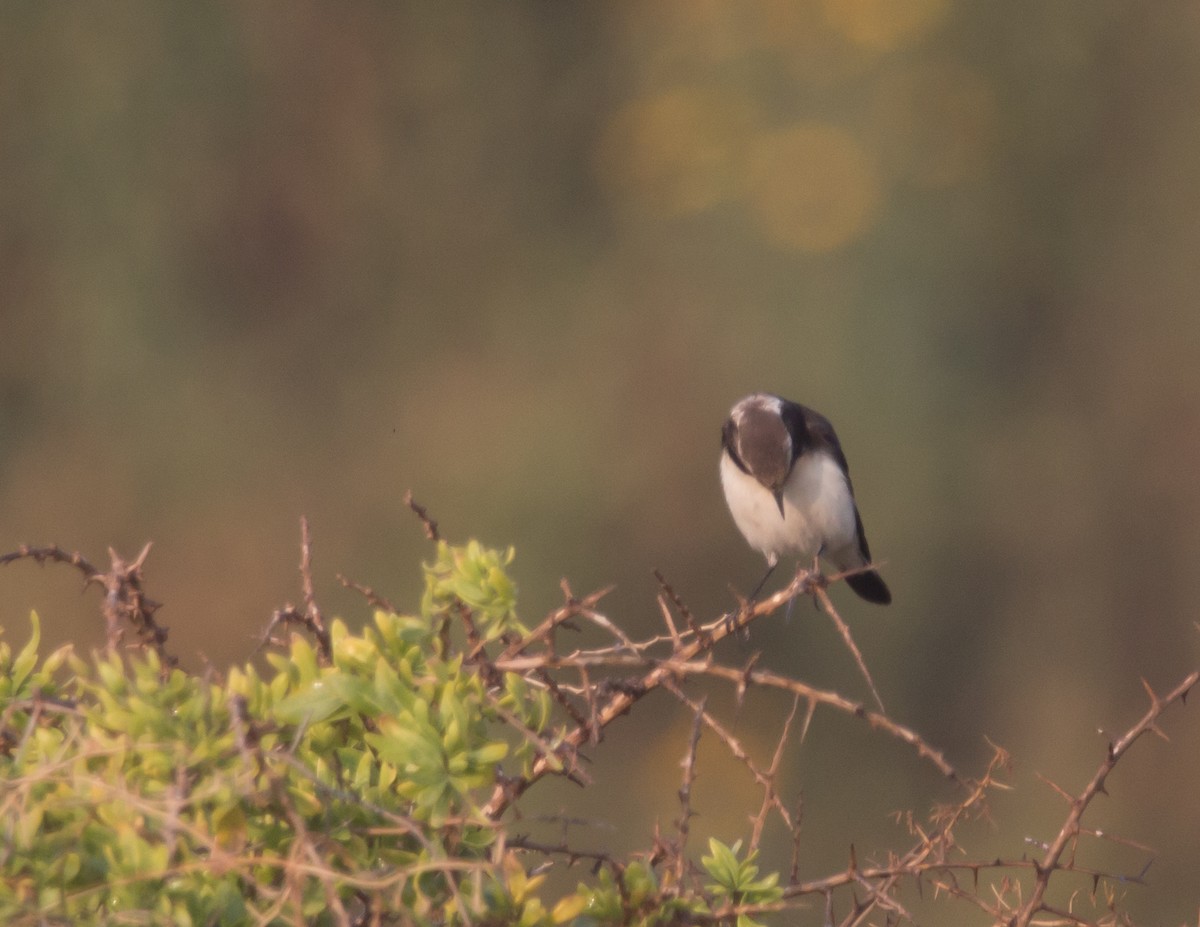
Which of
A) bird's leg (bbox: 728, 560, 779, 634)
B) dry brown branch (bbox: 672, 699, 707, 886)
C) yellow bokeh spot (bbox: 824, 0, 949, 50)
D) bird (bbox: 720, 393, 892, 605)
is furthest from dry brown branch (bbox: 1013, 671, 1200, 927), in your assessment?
yellow bokeh spot (bbox: 824, 0, 949, 50)

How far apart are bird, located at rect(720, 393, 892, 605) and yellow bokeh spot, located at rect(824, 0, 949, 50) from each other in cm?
551

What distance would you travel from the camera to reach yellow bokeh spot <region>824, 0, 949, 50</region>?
11680 mm

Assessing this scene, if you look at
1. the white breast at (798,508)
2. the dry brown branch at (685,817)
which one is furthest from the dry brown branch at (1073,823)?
the white breast at (798,508)

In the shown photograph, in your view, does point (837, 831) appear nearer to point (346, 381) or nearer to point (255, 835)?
point (346, 381)

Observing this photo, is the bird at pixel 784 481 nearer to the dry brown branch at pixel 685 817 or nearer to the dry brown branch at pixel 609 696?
the dry brown branch at pixel 609 696

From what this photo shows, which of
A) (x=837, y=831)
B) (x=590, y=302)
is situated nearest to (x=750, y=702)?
(x=837, y=831)

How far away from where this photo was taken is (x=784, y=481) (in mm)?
6406

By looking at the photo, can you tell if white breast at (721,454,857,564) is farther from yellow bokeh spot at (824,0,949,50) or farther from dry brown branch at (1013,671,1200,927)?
yellow bokeh spot at (824,0,949,50)

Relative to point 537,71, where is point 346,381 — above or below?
below

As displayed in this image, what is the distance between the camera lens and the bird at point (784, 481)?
21.0 feet

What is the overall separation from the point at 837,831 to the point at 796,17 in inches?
209

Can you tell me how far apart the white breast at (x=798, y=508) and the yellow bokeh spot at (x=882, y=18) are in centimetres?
572

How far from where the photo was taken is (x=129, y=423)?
41.4 ft

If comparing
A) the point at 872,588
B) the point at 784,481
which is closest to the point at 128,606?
the point at 784,481
